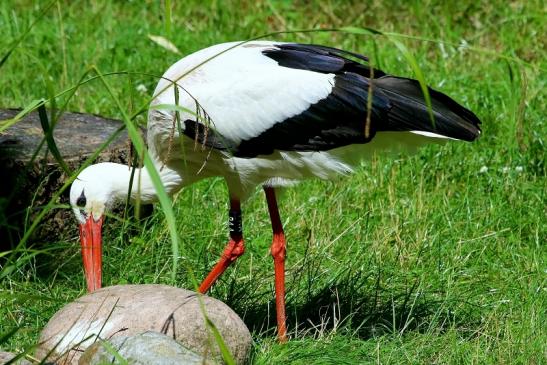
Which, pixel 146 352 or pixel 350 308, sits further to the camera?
pixel 350 308

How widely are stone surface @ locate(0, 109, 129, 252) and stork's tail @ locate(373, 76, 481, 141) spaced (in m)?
1.65

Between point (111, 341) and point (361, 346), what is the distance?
4.32ft

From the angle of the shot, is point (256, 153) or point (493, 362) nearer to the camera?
point (493, 362)

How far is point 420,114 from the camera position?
15.5 ft

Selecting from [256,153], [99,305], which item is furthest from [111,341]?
[256,153]

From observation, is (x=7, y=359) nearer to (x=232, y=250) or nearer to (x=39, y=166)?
(x=232, y=250)

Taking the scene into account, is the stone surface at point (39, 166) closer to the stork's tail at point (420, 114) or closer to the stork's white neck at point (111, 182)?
the stork's white neck at point (111, 182)

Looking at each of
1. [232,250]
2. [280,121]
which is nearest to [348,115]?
[280,121]

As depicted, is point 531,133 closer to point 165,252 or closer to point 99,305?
point 165,252

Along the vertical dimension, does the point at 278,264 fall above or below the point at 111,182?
below

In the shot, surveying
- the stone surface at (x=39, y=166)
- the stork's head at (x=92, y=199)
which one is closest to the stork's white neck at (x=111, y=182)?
the stork's head at (x=92, y=199)

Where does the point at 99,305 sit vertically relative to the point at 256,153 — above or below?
below

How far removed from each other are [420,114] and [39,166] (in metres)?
2.01

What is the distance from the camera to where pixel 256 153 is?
16.2ft
